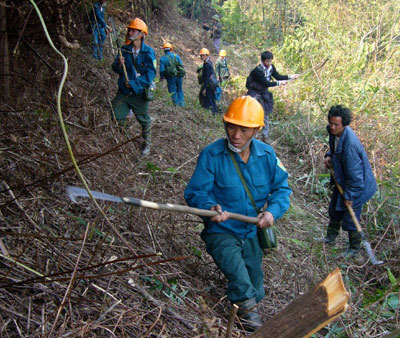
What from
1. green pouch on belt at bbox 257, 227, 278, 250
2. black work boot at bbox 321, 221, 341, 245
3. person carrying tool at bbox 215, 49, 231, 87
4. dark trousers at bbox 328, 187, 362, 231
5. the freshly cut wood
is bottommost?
black work boot at bbox 321, 221, 341, 245

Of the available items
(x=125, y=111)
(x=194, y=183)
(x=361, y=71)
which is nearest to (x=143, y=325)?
(x=194, y=183)

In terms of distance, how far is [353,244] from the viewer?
4809 millimetres

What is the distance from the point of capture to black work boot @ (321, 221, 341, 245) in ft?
16.5

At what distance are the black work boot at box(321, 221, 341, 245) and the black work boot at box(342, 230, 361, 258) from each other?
276 millimetres

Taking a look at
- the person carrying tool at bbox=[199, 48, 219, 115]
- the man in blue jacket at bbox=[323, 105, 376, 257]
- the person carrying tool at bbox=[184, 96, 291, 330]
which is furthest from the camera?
the person carrying tool at bbox=[199, 48, 219, 115]

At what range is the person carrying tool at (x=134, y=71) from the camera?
17.7 feet

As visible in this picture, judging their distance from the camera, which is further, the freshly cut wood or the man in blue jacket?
the man in blue jacket

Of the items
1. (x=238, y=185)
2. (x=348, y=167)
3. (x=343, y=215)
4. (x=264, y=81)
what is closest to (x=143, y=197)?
(x=238, y=185)

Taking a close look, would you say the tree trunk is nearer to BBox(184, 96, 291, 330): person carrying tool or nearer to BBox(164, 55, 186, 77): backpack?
BBox(184, 96, 291, 330): person carrying tool

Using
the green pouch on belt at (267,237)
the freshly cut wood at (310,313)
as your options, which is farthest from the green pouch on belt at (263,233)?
the freshly cut wood at (310,313)

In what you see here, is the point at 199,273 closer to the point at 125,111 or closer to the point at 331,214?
the point at 331,214

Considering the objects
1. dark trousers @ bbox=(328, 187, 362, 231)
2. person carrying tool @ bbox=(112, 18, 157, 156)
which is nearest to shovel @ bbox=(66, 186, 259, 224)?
dark trousers @ bbox=(328, 187, 362, 231)

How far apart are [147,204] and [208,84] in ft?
26.1

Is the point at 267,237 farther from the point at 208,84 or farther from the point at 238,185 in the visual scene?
the point at 208,84
